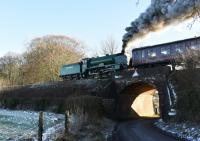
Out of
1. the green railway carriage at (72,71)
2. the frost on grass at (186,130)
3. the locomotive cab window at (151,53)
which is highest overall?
the locomotive cab window at (151,53)

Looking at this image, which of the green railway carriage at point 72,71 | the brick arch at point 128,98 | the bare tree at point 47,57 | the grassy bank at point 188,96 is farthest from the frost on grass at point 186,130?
the bare tree at point 47,57

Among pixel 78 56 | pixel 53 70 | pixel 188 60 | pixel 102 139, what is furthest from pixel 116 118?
pixel 78 56

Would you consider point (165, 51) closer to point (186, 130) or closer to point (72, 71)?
point (186, 130)

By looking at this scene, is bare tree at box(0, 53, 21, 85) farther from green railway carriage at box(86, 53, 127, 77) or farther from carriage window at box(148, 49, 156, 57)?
carriage window at box(148, 49, 156, 57)

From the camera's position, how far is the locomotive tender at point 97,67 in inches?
1863

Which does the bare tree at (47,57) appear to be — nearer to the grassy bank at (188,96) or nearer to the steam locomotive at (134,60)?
the steam locomotive at (134,60)

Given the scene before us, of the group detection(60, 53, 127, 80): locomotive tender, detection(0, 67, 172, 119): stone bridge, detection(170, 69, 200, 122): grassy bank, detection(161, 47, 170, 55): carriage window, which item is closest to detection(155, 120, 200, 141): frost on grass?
detection(170, 69, 200, 122): grassy bank

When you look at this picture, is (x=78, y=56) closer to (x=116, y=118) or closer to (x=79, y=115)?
(x=116, y=118)

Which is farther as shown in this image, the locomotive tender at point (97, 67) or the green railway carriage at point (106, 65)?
the locomotive tender at point (97, 67)

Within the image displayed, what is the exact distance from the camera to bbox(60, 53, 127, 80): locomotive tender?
4731 cm

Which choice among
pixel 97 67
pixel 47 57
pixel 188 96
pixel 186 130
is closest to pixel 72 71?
pixel 97 67

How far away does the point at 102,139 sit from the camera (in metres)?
21.7

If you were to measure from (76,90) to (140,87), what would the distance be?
26.6 feet

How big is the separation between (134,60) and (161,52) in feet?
15.6
